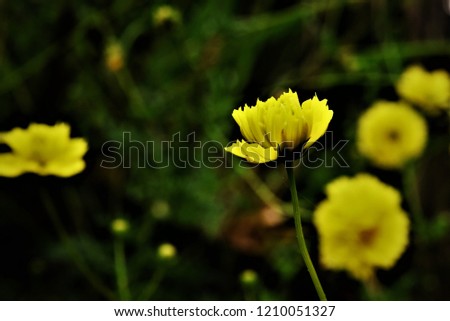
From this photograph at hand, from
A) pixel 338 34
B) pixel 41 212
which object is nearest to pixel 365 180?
pixel 41 212

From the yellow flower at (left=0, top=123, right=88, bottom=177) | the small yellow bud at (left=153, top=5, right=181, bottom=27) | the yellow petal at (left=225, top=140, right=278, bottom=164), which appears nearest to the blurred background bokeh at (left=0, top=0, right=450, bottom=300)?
the small yellow bud at (left=153, top=5, right=181, bottom=27)

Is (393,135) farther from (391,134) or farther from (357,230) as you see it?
(357,230)

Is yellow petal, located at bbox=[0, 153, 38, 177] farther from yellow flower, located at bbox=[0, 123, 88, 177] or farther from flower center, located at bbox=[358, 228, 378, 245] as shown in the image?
flower center, located at bbox=[358, 228, 378, 245]

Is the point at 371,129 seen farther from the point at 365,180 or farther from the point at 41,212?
the point at 41,212

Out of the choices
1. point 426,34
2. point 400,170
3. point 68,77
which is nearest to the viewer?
point 400,170

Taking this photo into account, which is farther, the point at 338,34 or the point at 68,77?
the point at 338,34

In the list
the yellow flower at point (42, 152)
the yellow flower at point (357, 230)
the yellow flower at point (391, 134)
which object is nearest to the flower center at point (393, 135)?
the yellow flower at point (391, 134)
